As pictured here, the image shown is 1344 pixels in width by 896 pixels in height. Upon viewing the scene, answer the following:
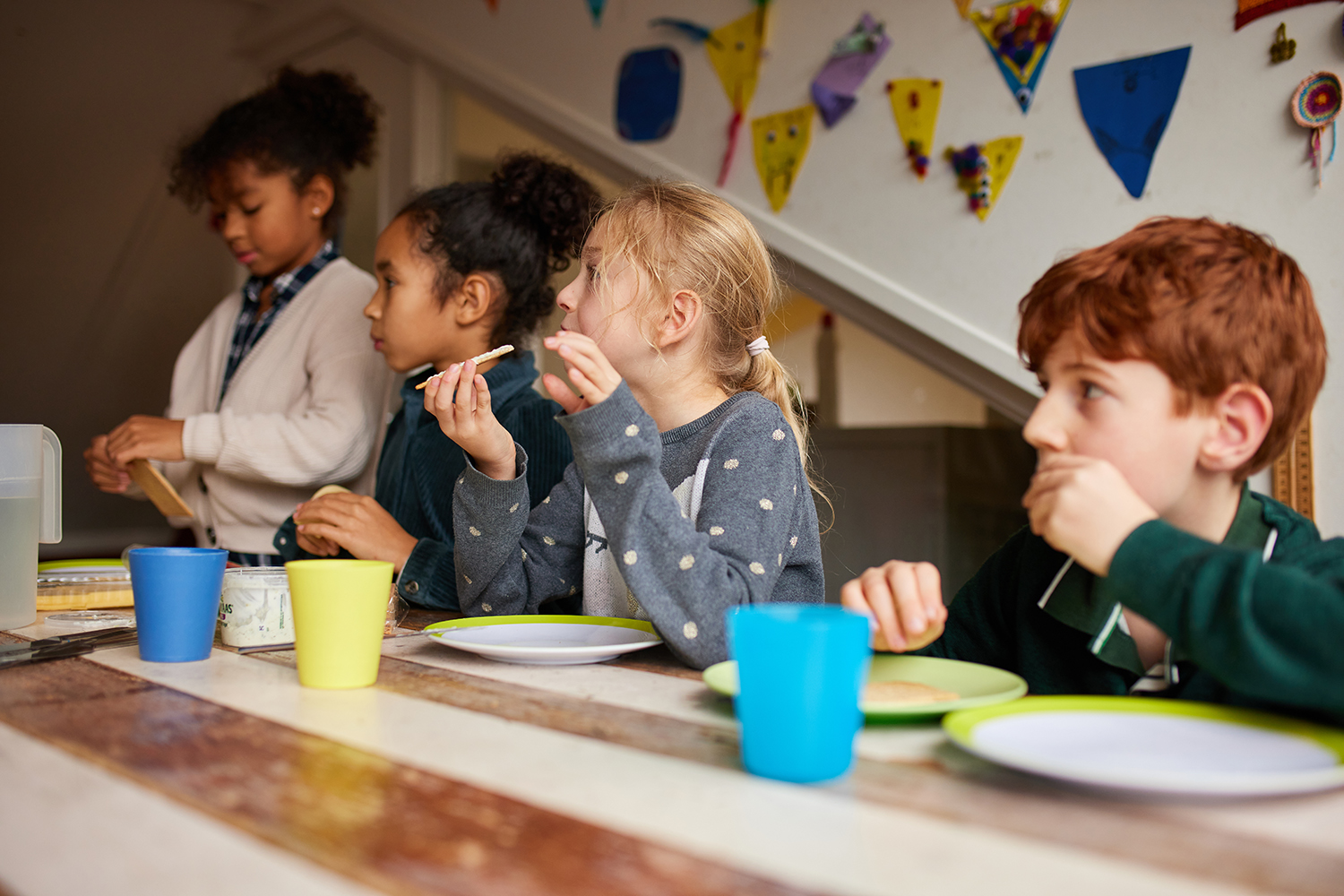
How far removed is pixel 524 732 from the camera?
1.92 feet

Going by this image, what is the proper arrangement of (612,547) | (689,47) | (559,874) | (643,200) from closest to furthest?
(559,874) < (612,547) < (643,200) < (689,47)

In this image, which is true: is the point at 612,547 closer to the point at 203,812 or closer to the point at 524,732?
the point at 524,732

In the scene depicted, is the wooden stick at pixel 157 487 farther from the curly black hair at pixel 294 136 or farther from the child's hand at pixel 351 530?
the curly black hair at pixel 294 136

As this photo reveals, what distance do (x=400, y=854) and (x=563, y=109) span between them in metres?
2.51

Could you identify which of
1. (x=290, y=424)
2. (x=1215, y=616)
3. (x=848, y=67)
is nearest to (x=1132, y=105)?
(x=848, y=67)

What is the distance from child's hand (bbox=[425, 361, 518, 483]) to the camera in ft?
3.44

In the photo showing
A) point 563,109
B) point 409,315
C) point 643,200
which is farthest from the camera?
point 563,109

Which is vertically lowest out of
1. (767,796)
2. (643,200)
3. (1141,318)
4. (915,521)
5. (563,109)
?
(915,521)

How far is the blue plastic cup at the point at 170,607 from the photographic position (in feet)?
2.66

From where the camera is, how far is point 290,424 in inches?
71.5

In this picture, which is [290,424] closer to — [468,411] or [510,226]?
[510,226]

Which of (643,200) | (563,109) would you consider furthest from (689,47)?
(643,200)

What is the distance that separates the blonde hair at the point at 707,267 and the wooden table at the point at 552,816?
65 centimetres

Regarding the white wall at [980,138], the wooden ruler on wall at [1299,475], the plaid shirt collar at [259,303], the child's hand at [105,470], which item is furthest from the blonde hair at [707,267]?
the child's hand at [105,470]
